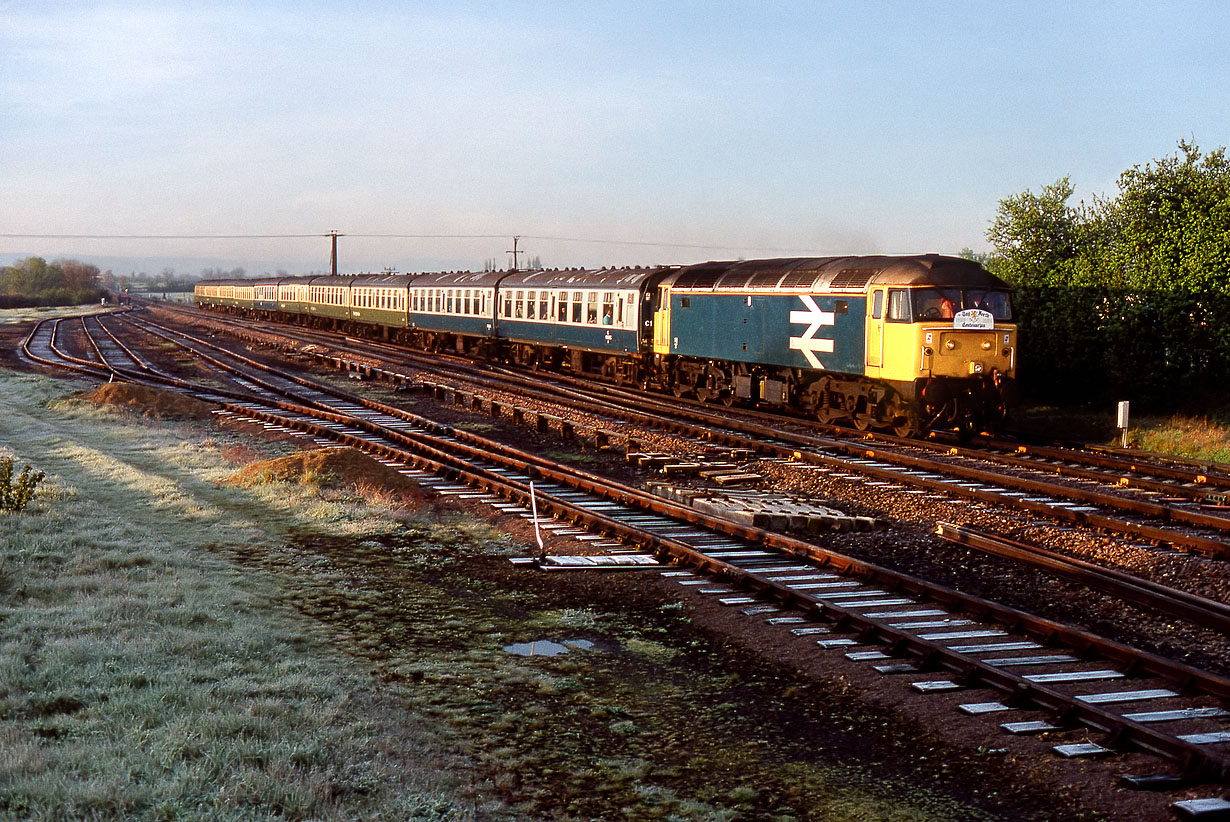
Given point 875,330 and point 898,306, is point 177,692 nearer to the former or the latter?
point 898,306

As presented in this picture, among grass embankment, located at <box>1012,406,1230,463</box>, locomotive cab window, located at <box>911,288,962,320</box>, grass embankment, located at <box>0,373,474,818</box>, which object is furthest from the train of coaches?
grass embankment, located at <box>0,373,474,818</box>

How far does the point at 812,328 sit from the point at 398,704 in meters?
17.3

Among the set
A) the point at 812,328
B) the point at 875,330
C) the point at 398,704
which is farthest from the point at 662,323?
the point at 398,704

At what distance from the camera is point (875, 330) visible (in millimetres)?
21219

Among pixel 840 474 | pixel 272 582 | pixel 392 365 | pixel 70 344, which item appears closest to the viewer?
pixel 272 582

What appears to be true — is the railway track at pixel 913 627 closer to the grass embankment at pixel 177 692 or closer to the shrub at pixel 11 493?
the grass embankment at pixel 177 692

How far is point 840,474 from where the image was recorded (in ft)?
56.9

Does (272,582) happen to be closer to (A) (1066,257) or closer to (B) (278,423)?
(B) (278,423)

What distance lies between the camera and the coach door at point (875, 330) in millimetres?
21047

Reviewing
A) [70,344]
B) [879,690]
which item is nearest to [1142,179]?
[879,690]

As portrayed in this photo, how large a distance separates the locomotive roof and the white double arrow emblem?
0.47m

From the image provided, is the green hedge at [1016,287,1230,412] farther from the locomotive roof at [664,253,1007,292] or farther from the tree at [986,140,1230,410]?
the locomotive roof at [664,253,1007,292]

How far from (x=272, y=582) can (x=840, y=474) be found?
32.1 ft

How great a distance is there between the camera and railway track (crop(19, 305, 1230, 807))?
22.9 feet
